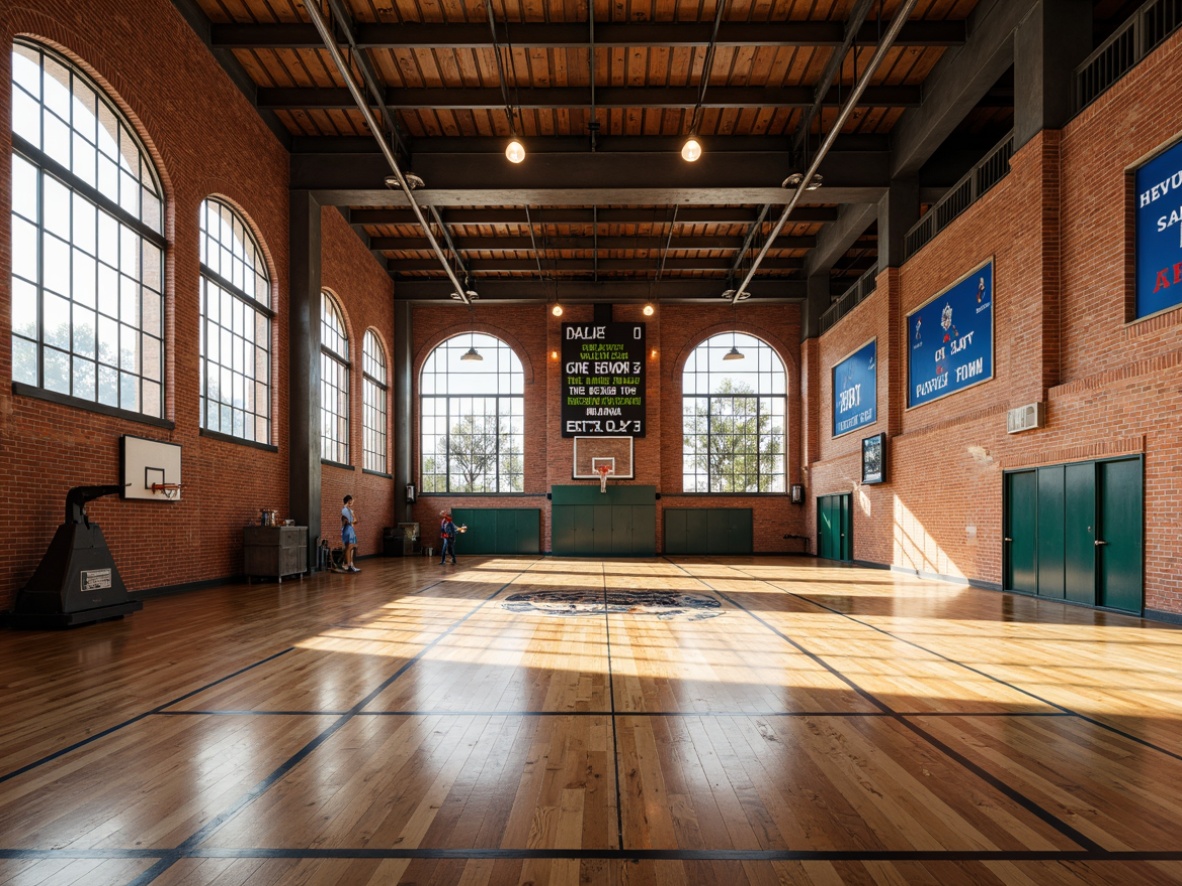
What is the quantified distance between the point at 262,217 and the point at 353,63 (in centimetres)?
311

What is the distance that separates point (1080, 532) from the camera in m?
8.86

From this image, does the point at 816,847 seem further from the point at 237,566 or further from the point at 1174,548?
the point at 237,566

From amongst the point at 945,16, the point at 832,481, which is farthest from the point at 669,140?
the point at 832,481

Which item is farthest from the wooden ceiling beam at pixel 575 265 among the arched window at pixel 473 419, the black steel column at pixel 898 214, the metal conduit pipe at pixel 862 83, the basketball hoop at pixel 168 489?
the basketball hoop at pixel 168 489

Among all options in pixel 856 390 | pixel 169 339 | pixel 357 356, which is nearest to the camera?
pixel 169 339

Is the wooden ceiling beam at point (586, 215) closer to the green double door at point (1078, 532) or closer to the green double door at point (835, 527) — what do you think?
A: the green double door at point (835, 527)

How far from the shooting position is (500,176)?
13.1m

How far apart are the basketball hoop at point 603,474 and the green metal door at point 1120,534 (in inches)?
519

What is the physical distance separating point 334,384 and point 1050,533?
13.5 metres

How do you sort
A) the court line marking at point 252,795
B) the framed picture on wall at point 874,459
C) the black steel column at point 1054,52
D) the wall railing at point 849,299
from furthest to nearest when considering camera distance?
the wall railing at point 849,299, the framed picture on wall at point 874,459, the black steel column at point 1054,52, the court line marking at point 252,795

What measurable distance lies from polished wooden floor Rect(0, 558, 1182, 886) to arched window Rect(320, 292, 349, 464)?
894 centimetres

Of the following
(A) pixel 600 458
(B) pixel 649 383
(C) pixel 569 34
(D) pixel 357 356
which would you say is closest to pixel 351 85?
(C) pixel 569 34

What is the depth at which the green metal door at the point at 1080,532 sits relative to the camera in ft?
28.2

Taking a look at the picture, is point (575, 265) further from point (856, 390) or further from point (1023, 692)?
point (1023, 692)
